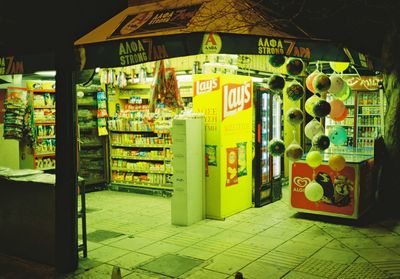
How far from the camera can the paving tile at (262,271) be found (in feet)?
19.1

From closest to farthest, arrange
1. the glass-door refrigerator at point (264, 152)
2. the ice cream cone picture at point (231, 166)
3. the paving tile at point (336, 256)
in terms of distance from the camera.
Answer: the paving tile at point (336, 256) → the ice cream cone picture at point (231, 166) → the glass-door refrigerator at point (264, 152)

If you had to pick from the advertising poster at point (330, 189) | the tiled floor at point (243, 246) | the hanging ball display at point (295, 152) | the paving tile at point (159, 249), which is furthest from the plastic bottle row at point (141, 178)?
the hanging ball display at point (295, 152)

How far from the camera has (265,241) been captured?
24.5ft

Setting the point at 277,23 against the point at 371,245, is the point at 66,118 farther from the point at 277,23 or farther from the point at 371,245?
the point at 371,245

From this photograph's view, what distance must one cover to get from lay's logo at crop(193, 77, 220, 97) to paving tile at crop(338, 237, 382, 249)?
153 inches

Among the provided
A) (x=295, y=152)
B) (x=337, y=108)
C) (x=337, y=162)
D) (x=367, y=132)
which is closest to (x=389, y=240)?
(x=337, y=162)

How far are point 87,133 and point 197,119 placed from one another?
476 cm

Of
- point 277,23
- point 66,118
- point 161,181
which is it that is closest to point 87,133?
point 161,181

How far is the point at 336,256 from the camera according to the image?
21.9 ft

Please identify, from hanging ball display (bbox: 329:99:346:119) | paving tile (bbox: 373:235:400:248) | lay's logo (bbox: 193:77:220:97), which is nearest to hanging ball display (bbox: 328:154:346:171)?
hanging ball display (bbox: 329:99:346:119)

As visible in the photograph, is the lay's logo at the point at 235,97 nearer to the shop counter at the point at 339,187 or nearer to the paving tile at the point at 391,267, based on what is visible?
the shop counter at the point at 339,187

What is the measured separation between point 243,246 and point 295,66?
3.26 meters

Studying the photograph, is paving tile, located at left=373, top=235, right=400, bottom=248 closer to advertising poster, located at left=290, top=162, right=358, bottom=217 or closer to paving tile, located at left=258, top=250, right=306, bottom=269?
advertising poster, located at left=290, top=162, right=358, bottom=217

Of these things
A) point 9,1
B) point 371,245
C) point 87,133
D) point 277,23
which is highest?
point 9,1
